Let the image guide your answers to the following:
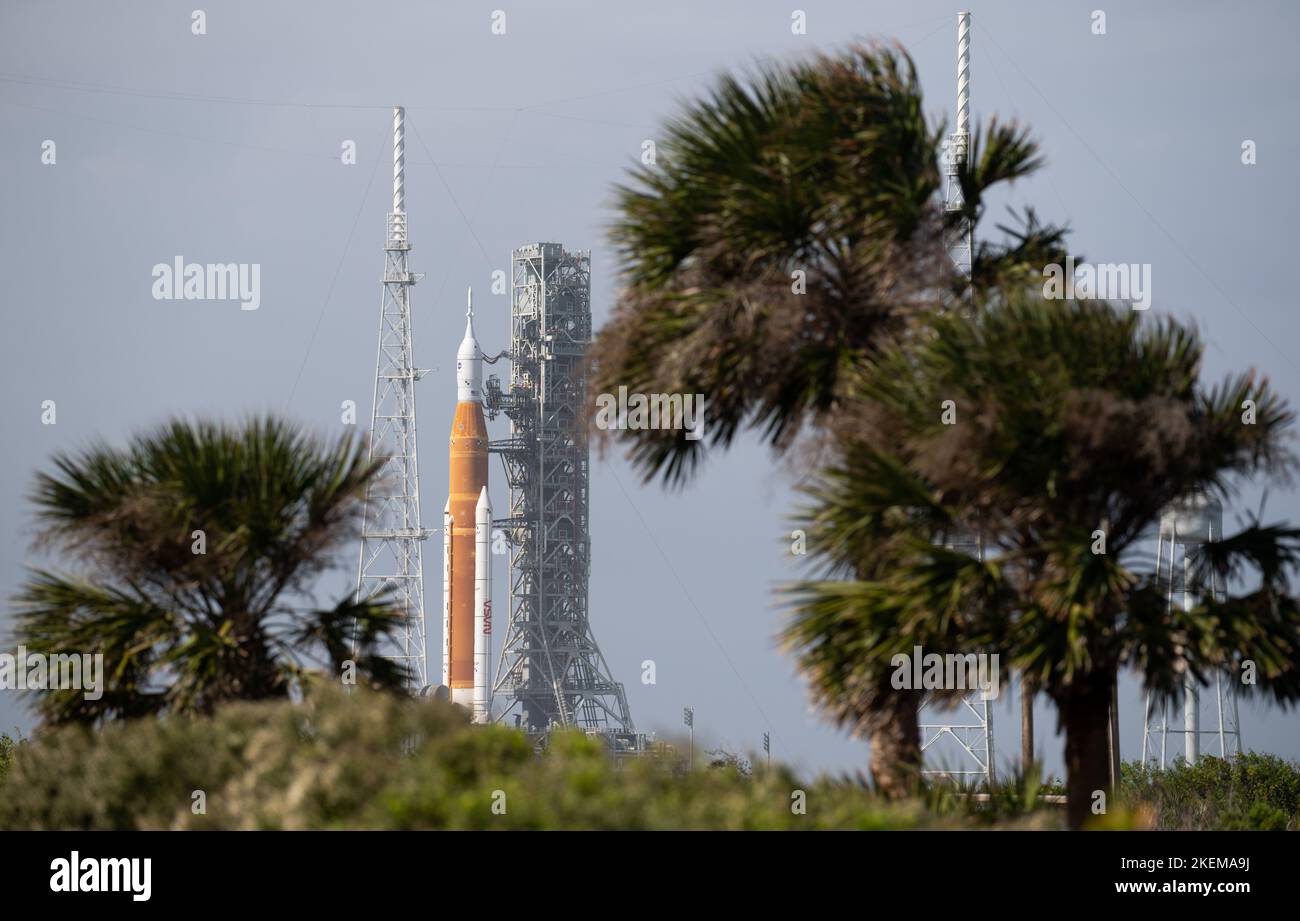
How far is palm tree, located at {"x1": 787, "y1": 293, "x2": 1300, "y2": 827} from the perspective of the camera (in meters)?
15.0

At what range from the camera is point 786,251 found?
18344 millimetres

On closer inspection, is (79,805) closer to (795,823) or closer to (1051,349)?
(795,823)

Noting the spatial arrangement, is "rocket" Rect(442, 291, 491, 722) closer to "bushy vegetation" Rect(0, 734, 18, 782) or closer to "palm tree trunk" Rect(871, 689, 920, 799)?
"bushy vegetation" Rect(0, 734, 18, 782)

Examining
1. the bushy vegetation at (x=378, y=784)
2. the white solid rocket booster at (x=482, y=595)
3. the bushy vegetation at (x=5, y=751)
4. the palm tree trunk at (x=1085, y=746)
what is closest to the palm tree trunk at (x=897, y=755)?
the bushy vegetation at (x=378, y=784)

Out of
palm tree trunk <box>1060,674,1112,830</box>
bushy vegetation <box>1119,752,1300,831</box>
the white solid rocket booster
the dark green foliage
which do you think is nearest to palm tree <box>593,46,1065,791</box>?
the dark green foliage

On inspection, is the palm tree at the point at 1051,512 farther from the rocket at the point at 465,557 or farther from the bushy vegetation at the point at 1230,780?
the rocket at the point at 465,557

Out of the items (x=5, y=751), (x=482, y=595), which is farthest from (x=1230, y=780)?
(x=482, y=595)

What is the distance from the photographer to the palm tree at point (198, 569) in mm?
16906

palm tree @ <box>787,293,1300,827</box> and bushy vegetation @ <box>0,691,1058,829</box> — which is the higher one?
palm tree @ <box>787,293,1300,827</box>

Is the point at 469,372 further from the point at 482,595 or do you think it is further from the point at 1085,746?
the point at 1085,746

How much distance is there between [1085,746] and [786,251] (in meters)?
5.92

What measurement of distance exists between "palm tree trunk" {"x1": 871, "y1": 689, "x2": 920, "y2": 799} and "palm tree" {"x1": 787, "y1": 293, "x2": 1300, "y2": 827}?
878 mm

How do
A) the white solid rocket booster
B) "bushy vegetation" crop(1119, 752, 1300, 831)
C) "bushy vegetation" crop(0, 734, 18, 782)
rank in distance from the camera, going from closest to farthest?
"bushy vegetation" crop(0, 734, 18, 782)
"bushy vegetation" crop(1119, 752, 1300, 831)
the white solid rocket booster
